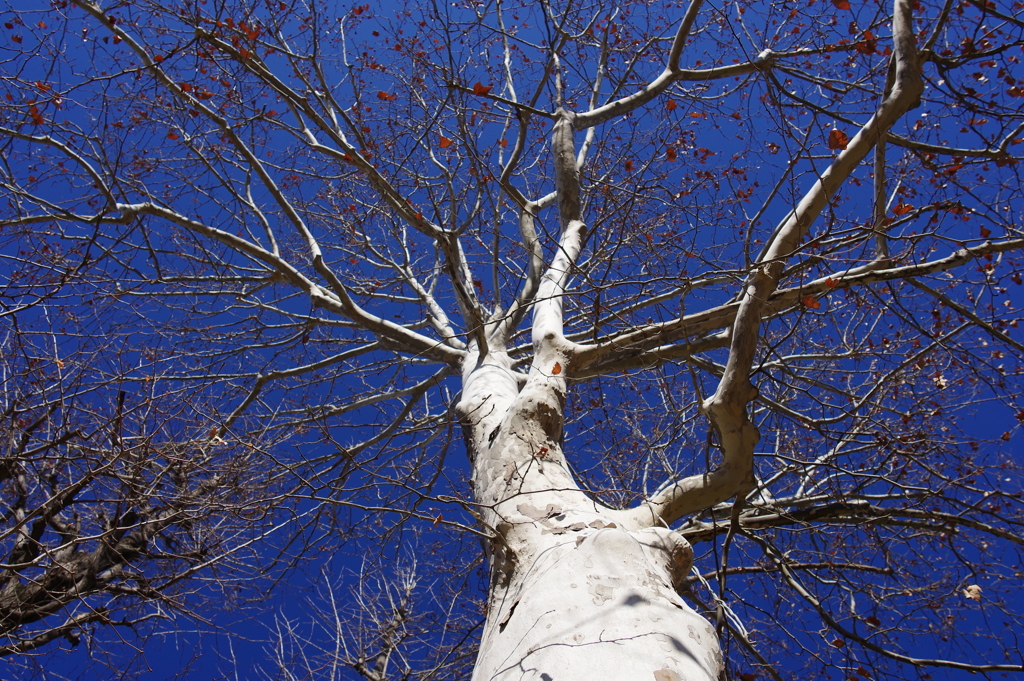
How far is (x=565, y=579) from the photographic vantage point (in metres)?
1.79

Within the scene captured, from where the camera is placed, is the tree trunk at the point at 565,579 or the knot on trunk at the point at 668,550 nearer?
the tree trunk at the point at 565,579

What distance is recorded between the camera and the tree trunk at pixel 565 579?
1523 mm

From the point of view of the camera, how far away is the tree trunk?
152cm

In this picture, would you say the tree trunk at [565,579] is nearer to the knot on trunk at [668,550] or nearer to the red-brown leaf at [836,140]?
the knot on trunk at [668,550]

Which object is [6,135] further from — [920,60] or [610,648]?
[920,60]

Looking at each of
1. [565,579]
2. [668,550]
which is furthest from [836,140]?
[565,579]

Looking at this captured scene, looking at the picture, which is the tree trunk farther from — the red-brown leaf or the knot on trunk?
the red-brown leaf

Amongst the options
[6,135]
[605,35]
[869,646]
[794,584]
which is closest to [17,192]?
[6,135]

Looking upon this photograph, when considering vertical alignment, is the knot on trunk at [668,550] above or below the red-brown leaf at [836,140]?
below

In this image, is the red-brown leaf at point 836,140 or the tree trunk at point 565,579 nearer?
the tree trunk at point 565,579

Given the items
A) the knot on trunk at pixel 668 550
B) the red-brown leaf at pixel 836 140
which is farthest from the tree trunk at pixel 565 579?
the red-brown leaf at pixel 836 140

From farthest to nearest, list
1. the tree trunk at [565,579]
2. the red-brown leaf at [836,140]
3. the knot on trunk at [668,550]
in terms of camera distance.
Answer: the red-brown leaf at [836,140]
the knot on trunk at [668,550]
the tree trunk at [565,579]

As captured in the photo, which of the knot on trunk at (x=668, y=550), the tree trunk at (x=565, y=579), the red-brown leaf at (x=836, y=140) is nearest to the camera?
the tree trunk at (x=565, y=579)

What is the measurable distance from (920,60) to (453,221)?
8.51 ft
